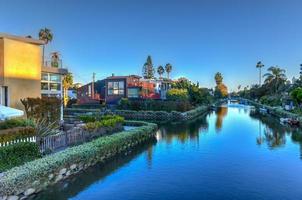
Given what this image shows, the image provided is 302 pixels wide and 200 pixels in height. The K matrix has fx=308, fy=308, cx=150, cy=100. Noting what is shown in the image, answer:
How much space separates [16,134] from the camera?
15133 mm

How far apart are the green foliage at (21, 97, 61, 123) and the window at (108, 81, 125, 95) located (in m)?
50.6

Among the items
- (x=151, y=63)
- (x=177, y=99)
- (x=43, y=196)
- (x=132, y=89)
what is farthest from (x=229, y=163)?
(x=151, y=63)

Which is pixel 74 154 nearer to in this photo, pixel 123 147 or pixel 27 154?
pixel 27 154

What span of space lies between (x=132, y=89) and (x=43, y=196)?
6220 cm

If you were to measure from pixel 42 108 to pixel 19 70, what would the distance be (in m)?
Result: 3.15

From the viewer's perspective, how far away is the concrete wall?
20953mm

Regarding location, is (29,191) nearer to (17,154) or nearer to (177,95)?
(17,154)

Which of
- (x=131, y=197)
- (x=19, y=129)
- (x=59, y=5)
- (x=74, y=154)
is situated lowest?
(x=131, y=197)

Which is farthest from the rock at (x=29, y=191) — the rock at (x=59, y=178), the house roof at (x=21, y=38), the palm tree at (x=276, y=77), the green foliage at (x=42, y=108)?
the palm tree at (x=276, y=77)

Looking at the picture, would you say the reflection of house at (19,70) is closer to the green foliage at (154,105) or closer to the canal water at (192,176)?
the canal water at (192,176)

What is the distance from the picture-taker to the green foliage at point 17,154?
13080 mm

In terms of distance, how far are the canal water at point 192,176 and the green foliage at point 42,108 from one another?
682 cm

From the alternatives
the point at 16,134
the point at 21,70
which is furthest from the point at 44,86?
the point at 16,134

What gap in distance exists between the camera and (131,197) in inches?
505
